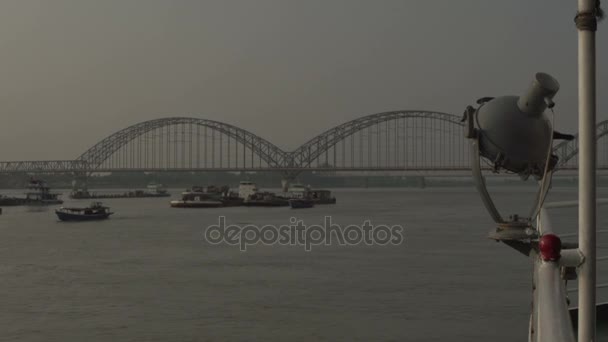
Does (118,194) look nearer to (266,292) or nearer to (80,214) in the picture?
(80,214)

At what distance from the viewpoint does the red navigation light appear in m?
2.33

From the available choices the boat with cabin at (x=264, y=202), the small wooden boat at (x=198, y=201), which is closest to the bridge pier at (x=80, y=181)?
the small wooden boat at (x=198, y=201)

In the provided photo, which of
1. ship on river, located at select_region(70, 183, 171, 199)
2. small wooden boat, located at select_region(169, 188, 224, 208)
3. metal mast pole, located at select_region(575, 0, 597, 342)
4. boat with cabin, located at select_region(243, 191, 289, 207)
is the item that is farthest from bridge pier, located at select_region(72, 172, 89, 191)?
metal mast pole, located at select_region(575, 0, 597, 342)

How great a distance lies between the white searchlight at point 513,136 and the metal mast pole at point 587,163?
86 centimetres

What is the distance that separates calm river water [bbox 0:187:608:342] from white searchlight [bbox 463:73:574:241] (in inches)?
456

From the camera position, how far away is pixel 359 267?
27016 mm

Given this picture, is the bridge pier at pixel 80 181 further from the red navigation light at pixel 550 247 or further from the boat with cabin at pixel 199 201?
the red navigation light at pixel 550 247

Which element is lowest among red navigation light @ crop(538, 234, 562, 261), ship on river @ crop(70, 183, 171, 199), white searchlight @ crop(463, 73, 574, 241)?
ship on river @ crop(70, 183, 171, 199)

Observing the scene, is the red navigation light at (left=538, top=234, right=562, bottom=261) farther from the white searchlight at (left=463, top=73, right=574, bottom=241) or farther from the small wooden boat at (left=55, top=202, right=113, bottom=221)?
the small wooden boat at (left=55, top=202, right=113, bottom=221)

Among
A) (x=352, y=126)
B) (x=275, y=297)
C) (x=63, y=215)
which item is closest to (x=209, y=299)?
(x=275, y=297)

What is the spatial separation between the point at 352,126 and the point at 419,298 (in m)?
113

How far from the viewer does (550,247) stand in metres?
2.33

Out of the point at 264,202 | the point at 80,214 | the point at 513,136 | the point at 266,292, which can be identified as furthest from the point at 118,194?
the point at 513,136

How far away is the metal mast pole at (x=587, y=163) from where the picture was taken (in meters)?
2.62
